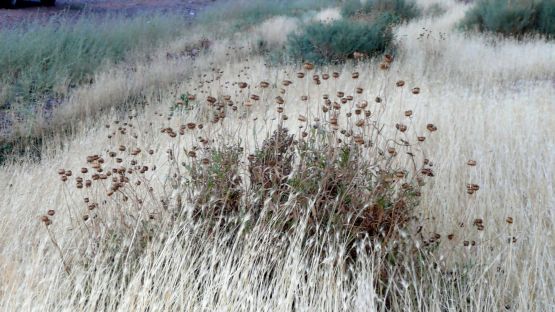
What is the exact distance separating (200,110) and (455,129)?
2874 millimetres

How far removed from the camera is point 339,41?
834 cm

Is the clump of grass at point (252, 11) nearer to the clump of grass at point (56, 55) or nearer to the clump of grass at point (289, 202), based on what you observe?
the clump of grass at point (56, 55)

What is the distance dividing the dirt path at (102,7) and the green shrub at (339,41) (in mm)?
6608

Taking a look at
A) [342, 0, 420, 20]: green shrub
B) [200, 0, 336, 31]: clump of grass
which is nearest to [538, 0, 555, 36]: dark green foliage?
[342, 0, 420, 20]: green shrub

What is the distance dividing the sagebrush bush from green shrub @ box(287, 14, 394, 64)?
2.98 m

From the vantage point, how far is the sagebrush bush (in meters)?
10.4

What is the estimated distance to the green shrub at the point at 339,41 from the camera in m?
8.40

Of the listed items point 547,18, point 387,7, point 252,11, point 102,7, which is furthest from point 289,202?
point 102,7

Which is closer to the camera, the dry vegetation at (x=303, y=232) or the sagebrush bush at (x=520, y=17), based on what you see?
the dry vegetation at (x=303, y=232)

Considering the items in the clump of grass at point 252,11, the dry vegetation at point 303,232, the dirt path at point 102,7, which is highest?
the dry vegetation at point 303,232

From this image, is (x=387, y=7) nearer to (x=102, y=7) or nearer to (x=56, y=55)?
(x=56, y=55)

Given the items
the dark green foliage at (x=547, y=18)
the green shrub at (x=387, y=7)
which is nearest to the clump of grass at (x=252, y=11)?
the green shrub at (x=387, y=7)

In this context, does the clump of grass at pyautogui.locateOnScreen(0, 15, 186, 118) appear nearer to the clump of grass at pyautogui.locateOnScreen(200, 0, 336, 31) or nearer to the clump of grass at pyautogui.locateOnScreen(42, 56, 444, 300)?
the clump of grass at pyautogui.locateOnScreen(200, 0, 336, 31)

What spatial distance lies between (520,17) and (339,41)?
14.3ft
